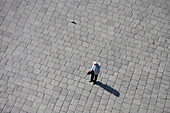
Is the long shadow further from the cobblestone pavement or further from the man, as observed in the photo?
the man

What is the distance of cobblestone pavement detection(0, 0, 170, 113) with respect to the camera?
11492 mm

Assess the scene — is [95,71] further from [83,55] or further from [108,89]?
[83,55]

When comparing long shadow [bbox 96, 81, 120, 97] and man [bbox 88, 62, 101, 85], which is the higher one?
man [bbox 88, 62, 101, 85]

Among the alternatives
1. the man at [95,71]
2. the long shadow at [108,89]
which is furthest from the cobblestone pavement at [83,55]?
the man at [95,71]

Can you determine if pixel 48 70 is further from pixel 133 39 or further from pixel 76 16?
pixel 133 39

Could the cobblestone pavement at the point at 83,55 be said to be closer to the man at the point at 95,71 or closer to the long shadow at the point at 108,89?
the long shadow at the point at 108,89

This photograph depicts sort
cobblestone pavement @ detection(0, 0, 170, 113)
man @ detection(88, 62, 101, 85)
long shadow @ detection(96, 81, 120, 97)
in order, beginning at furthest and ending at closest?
1. long shadow @ detection(96, 81, 120, 97)
2. cobblestone pavement @ detection(0, 0, 170, 113)
3. man @ detection(88, 62, 101, 85)

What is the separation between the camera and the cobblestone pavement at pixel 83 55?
11.5 metres

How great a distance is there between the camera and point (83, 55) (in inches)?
502

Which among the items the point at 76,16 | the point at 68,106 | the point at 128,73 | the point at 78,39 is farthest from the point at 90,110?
the point at 76,16

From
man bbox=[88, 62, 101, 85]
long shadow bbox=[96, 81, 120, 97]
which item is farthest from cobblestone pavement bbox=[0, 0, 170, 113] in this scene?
man bbox=[88, 62, 101, 85]

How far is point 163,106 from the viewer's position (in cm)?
1145

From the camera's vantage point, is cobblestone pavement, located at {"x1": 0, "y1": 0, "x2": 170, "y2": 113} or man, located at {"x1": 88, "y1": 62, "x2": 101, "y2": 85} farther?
cobblestone pavement, located at {"x1": 0, "y1": 0, "x2": 170, "y2": 113}

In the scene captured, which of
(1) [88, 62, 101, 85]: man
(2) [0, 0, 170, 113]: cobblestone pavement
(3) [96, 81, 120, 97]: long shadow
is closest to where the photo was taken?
(1) [88, 62, 101, 85]: man
